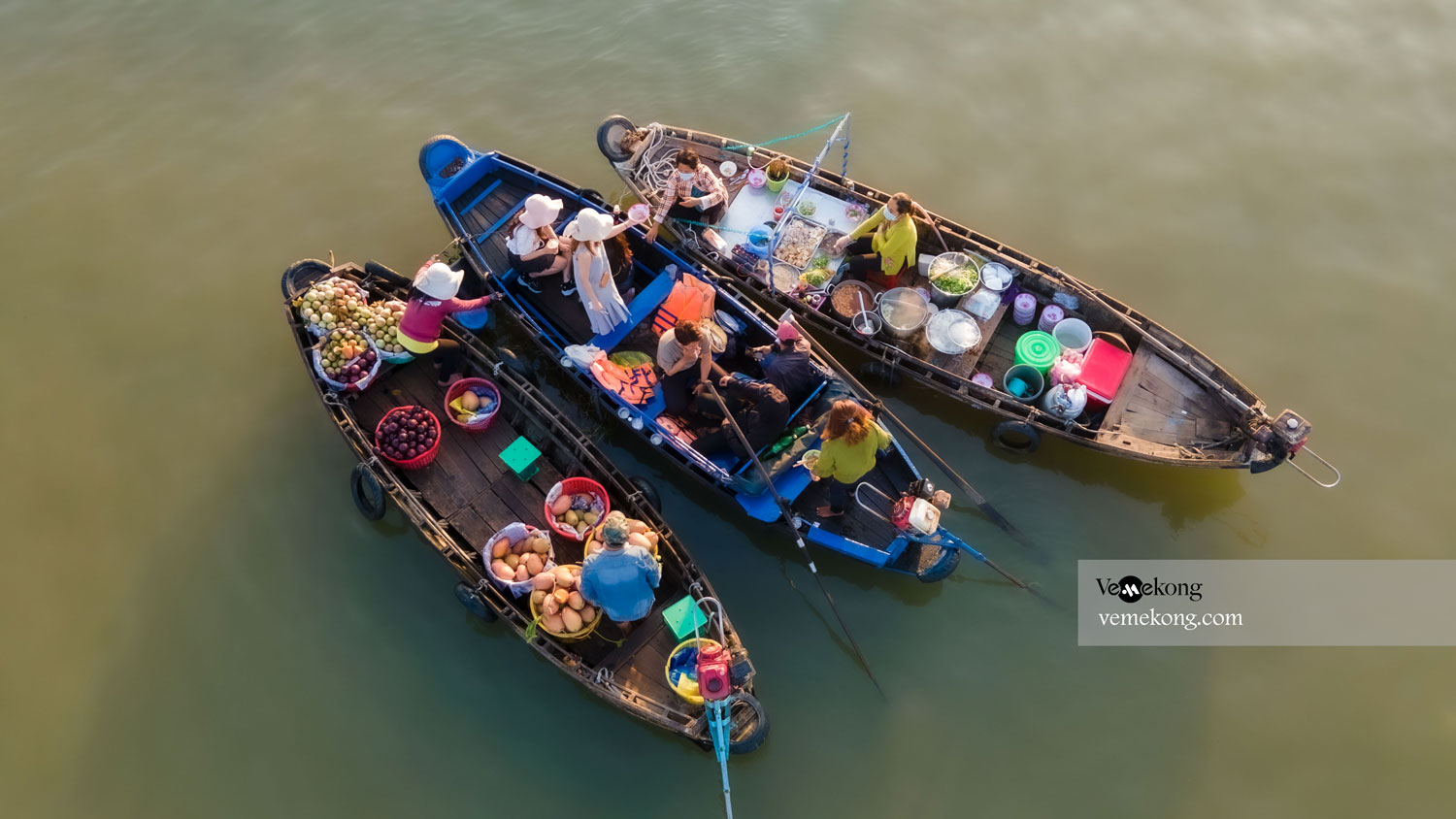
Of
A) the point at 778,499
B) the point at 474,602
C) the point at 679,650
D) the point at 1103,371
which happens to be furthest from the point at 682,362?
the point at 1103,371

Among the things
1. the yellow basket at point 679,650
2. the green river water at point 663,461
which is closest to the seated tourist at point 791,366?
the green river water at point 663,461

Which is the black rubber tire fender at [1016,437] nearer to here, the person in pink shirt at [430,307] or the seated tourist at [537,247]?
the seated tourist at [537,247]

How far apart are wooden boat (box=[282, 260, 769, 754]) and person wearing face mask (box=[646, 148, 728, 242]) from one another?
140 inches

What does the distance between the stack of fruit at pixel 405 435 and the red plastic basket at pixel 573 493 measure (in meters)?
1.86

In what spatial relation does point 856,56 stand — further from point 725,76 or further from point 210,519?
point 210,519

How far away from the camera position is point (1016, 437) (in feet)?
36.4

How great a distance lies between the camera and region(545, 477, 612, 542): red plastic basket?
953 centimetres

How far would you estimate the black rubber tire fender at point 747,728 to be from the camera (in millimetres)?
8445

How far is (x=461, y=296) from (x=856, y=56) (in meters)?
8.86

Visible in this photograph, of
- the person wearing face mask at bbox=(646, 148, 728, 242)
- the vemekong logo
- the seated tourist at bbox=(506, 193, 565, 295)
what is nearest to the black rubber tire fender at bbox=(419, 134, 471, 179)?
the seated tourist at bbox=(506, 193, 565, 295)

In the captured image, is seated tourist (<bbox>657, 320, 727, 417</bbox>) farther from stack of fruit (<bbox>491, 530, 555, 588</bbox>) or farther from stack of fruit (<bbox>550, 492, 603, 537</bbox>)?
stack of fruit (<bbox>491, 530, 555, 588</bbox>)

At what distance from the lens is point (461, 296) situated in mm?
12281

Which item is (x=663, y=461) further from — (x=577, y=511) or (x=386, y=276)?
(x=386, y=276)

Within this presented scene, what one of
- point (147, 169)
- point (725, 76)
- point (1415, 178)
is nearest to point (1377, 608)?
point (1415, 178)
